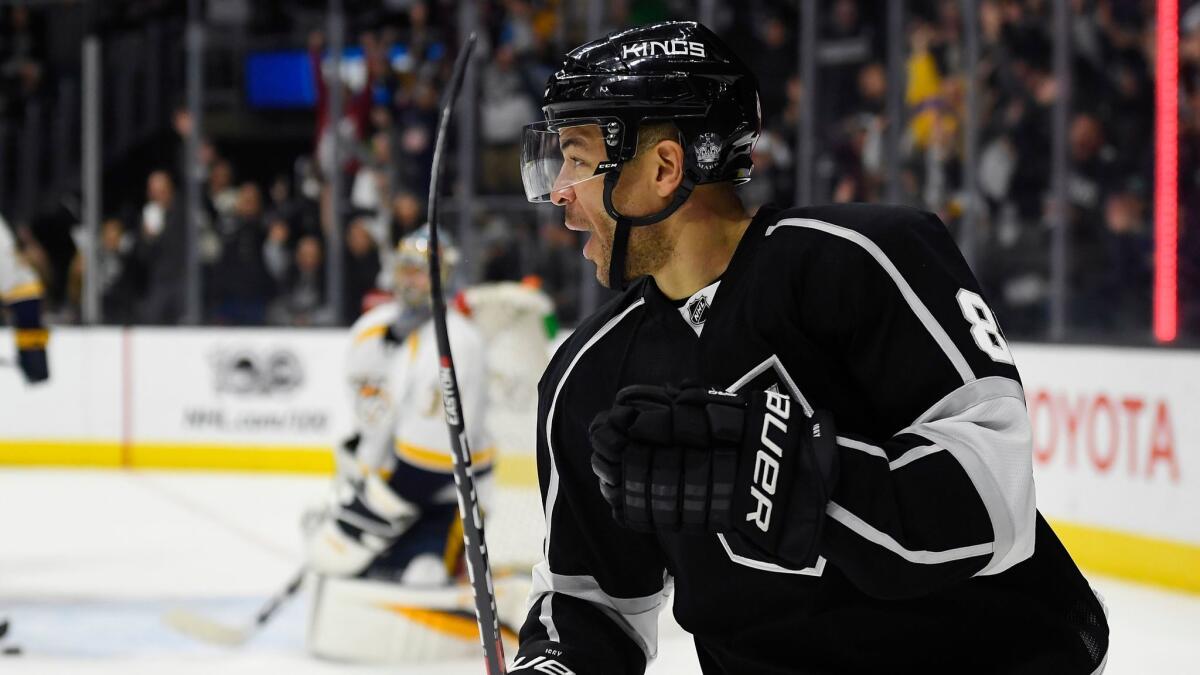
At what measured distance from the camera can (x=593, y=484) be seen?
4.83 feet

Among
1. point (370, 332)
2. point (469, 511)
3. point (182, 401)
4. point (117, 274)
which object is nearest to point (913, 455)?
point (469, 511)

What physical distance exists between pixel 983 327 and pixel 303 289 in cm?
735

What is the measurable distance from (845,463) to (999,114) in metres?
5.33

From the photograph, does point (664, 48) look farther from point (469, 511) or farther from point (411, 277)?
point (411, 277)

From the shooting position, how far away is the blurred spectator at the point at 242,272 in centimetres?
838

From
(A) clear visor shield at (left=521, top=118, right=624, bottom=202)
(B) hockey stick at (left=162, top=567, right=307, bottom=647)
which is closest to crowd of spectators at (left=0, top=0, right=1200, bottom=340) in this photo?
(B) hockey stick at (left=162, top=567, right=307, bottom=647)

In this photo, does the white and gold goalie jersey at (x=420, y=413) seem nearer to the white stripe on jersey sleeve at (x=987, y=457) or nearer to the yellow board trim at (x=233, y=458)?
the white stripe on jersey sleeve at (x=987, y=457)

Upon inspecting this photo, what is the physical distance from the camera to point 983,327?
1.25m

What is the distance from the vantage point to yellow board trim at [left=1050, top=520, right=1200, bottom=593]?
4.63 meters

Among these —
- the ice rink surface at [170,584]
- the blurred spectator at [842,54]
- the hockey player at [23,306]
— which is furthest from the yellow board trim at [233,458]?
the blurred spectator at [842,54]

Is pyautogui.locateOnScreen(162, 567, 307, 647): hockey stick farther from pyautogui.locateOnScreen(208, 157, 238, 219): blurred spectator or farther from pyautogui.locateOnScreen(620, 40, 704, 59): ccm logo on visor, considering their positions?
pyautogui.locateOnScreen(208, 157, 238, 219): blurred spectator

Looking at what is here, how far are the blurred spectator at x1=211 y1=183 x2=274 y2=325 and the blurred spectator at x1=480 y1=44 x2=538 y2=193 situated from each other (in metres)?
1.46

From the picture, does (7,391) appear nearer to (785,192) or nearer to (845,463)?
(785,192)

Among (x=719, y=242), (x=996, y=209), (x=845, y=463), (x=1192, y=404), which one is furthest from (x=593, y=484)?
(x=996, y=209)
